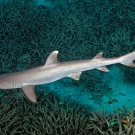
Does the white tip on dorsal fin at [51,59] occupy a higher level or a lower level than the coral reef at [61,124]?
higher

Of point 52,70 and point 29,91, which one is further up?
point 52,70

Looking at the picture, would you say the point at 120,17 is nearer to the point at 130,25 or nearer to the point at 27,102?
the point at 130,25

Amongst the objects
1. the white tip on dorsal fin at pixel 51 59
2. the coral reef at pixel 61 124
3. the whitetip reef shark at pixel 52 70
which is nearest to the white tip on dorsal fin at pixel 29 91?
the whitetip reef shark at pixel 52 70

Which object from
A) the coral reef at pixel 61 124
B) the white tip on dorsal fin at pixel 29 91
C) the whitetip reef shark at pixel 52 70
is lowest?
the coral reef at pixel 61 124

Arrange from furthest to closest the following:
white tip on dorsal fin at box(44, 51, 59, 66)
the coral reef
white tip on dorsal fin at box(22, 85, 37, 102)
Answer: the coral reef → white tip on dorsal fin at box(22, 85, 37, 102) → white tip on dorsal fin at box(44, 51, 59, 66)

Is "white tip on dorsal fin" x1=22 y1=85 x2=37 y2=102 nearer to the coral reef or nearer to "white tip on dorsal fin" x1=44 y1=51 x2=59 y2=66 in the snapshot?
"white tip on dorsal fin" x1=44 y1=51 x2=59 y2=66

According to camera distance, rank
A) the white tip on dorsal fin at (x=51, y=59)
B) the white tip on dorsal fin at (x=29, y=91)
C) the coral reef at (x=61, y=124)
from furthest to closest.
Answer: the coral reef at (x=61, y=124)
the white tip on dorsal fin at (x=29, y=91)
the white tip on dorsal fin at (x=51, y=59)

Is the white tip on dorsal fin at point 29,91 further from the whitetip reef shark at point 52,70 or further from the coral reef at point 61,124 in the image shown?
the coral reef at point 61,124

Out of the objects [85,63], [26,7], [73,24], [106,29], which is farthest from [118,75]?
[26,7]

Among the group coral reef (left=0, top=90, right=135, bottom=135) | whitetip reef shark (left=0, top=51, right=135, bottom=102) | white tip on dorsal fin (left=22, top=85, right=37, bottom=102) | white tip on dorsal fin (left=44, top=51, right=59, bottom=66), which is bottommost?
coral reef (left=0, top=90, right=135, bottom=135)

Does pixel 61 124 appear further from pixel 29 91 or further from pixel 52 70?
pixel 52 70

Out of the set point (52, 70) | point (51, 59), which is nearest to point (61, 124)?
point (52, 70)

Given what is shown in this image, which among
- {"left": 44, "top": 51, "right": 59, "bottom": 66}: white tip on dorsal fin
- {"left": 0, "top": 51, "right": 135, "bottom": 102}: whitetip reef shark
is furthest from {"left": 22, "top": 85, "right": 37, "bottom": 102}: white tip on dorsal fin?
{"left": 44, "top": 51, "right": 59, "bottom": 66}: white tip on dorsal fin

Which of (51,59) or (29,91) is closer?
(51,59)
